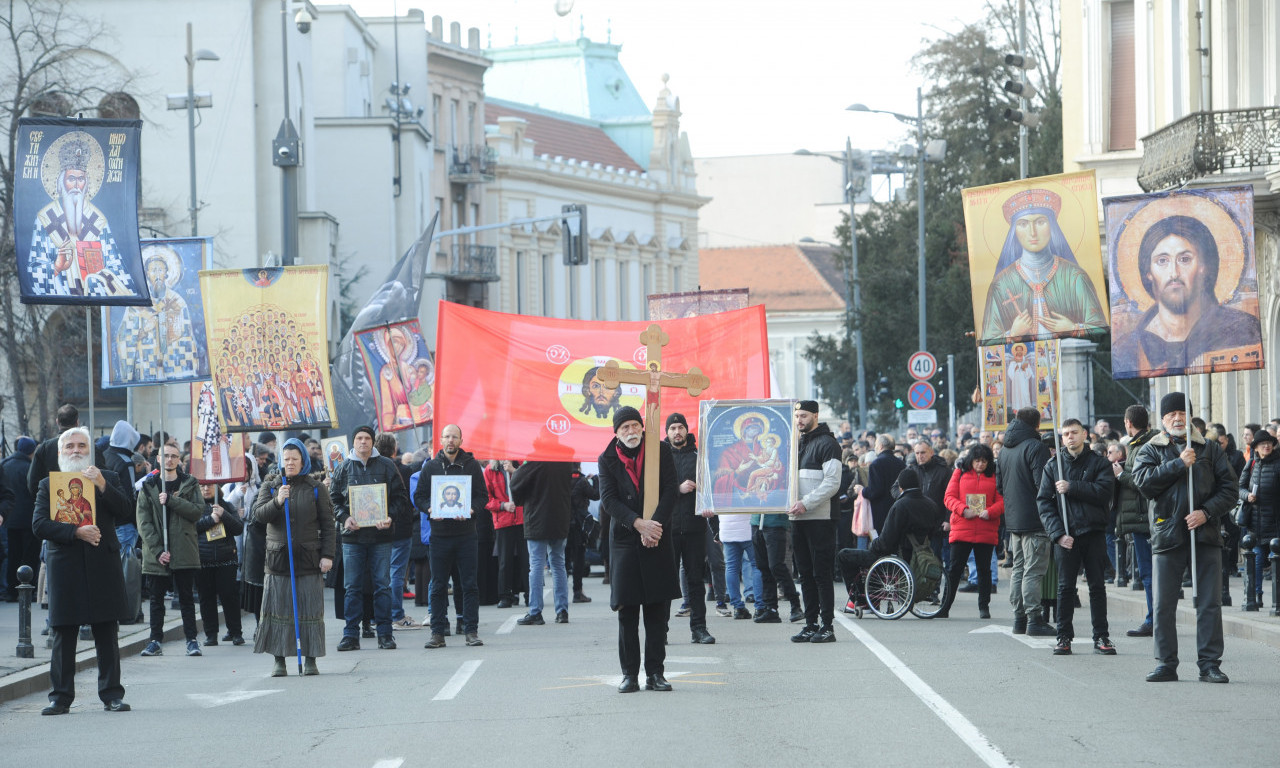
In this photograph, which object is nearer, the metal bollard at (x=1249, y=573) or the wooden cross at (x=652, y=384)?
the wooden cross at (x=652, y=384)

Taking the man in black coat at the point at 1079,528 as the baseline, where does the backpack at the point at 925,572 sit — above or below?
below

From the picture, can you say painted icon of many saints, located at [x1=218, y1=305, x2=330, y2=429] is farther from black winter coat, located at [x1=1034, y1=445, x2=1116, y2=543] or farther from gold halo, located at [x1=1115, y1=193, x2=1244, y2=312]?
gold halo, located at [x1=1115, y1=193, x2=1244, y2=312]

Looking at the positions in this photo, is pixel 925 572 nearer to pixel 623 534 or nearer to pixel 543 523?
pixel 543 523

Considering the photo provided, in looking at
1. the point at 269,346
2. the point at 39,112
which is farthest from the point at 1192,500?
the point at 39,112

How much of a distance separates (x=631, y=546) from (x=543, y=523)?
21.2 feet

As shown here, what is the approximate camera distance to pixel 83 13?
48031 millimetres

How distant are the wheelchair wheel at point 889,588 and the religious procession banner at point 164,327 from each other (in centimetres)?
688

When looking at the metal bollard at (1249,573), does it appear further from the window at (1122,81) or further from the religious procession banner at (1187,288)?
the window at (1122,81)

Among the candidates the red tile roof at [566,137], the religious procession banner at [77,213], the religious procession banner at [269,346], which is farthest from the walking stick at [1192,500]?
the red tile roof at [566,137]

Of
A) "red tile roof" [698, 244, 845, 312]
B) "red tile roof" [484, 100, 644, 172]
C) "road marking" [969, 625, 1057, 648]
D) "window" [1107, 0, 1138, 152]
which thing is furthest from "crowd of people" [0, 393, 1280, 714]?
"red tile roof" [698, 244, 845, 312]

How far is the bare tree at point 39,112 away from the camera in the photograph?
30.8 metres

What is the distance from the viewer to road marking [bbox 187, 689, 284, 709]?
13.3m

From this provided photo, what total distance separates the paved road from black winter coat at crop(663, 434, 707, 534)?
3.49 ft

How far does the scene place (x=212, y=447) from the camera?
19766 mm
